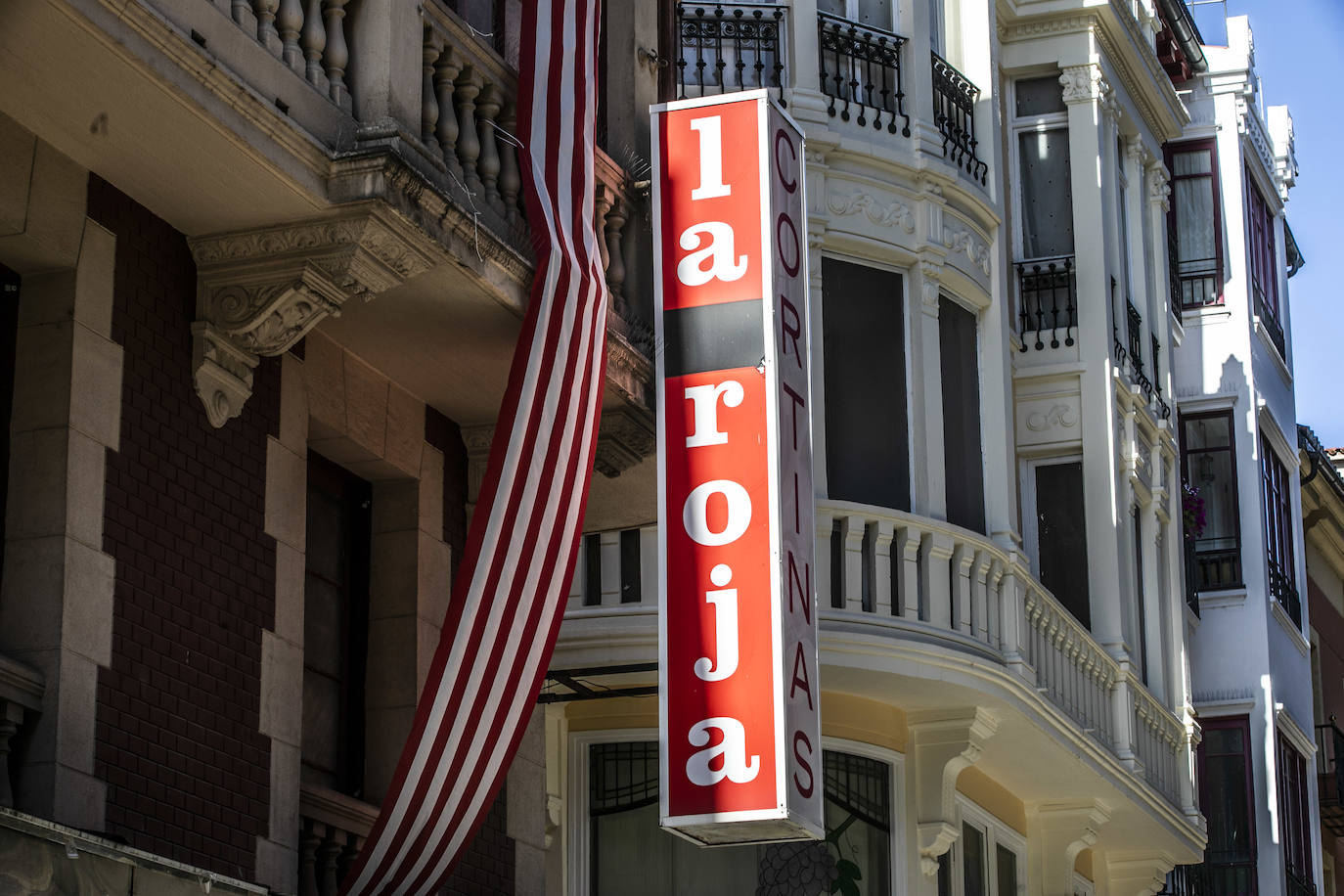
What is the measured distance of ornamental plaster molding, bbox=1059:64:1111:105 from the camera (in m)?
24.9

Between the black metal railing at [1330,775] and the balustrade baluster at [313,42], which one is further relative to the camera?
the black metal railing at [1330,775]

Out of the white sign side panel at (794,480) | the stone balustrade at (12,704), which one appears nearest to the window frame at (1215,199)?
the white sign side panel at (794,480)

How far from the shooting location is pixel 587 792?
1888cm

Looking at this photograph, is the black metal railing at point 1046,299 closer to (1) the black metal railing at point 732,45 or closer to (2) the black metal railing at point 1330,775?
(1) the black metal railing at point 732,45

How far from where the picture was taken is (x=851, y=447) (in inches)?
763

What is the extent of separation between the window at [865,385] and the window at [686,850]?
7.39 ft

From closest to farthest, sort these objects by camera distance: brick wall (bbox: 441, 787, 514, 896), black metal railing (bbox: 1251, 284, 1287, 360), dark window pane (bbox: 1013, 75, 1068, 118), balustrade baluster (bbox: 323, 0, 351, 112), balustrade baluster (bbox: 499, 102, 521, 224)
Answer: balustrade baluster (bbox: 323, 0, 351, 112) → balustrade baluster (bbox: 499, 102, 521, 224) → brick wall (bbox: 441, 787, 514, 896) → dark window pane (bbox: 1013, 75, 1068, 118) → black metal railing (bbox: 1251, 284, 1287, 360)

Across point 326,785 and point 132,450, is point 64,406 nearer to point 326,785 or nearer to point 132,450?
point 132,450

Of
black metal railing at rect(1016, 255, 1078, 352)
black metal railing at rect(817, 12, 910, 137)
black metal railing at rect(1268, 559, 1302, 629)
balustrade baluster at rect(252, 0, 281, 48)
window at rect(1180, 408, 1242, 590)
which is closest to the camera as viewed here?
balustrade baluster at rect(252, 0, 281, 48)

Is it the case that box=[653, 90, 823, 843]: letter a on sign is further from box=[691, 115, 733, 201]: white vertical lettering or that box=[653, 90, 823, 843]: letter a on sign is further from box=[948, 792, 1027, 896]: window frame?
box=[948, 792, 1027, 896]: window frame

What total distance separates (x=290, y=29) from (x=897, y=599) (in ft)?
30.8

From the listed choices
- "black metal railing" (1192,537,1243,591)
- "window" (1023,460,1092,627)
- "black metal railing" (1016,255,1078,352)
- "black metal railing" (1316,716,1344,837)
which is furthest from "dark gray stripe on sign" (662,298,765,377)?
"black metal railing" (1316,716,1344,837)

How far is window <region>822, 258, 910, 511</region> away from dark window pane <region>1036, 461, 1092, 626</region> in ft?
15.6

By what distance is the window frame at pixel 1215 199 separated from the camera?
32.9m
